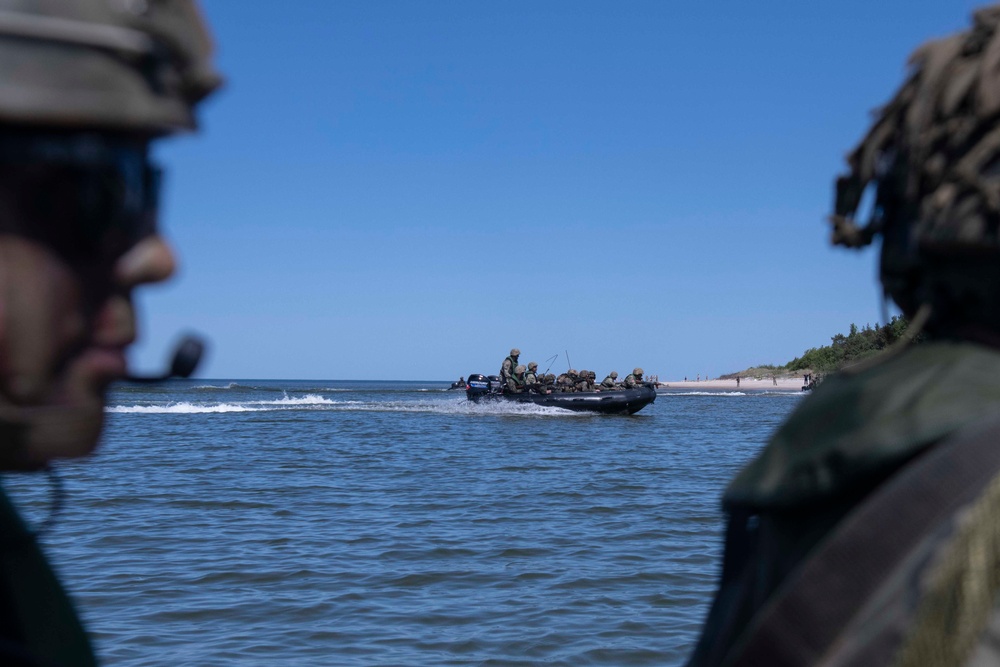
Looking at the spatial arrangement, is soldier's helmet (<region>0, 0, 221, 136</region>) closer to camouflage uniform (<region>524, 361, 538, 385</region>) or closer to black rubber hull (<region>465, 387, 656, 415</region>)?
black rubber hull (<region>465, 387, 656, 415</region>)

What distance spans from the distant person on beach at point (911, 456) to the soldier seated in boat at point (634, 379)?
110 feet

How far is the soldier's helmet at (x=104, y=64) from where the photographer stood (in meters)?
0.92

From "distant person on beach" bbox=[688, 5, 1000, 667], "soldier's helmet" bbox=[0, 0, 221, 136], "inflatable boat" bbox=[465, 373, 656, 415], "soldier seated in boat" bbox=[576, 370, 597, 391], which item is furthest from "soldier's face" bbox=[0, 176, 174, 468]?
"soldier seated in boat" bbox=[576, 370, 597, 391]

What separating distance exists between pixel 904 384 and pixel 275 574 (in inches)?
297

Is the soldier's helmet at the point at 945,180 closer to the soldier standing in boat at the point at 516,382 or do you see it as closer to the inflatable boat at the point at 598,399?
Answer: the inflatable boat at the point at 598,399

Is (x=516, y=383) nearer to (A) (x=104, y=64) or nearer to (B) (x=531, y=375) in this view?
(B) (x=531, y=375)

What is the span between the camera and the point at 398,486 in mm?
13672

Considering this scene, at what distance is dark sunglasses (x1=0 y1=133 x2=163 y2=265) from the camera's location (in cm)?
95

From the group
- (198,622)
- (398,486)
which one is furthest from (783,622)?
(398,486)

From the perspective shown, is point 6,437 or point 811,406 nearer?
point 6,437

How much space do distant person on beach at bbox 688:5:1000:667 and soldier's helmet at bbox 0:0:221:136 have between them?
76cm

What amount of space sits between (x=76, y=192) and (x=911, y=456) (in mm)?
870

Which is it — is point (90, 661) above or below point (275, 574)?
above

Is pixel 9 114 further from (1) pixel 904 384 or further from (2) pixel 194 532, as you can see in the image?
(2) pixel 194 532
